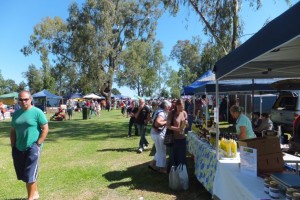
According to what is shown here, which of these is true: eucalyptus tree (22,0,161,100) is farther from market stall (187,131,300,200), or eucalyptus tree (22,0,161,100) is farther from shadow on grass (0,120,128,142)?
market stall (187,131,300,200)

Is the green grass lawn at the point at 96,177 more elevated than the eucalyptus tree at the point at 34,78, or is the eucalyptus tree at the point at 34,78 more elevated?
the eucalyptus tree at the point at 34,78

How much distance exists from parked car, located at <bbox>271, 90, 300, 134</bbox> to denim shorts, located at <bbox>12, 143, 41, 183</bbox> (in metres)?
9.77

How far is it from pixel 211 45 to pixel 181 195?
11821 mm

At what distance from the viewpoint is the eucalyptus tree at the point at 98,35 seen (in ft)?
117

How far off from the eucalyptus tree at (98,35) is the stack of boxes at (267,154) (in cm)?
3359

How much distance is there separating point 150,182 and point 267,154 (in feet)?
12.3

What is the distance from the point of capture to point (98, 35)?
36.0 meters

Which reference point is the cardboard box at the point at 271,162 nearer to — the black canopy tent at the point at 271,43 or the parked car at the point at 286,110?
the black canopy tent at the point at 271,43

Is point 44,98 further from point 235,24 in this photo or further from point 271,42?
point 271,42

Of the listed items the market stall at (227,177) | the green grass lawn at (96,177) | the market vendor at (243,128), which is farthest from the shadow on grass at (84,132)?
the market vendor at (243,128)

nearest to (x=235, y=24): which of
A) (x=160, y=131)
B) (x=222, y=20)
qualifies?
(x=222, y=20)

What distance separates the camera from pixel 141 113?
1062 cm

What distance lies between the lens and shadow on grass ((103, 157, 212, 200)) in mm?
5965

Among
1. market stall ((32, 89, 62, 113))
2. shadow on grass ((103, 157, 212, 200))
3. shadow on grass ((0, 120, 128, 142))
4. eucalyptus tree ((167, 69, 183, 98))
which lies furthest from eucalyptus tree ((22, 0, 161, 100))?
eucalyptus tree ((167, 69, 183, 98))
